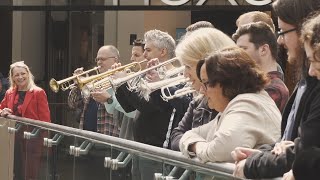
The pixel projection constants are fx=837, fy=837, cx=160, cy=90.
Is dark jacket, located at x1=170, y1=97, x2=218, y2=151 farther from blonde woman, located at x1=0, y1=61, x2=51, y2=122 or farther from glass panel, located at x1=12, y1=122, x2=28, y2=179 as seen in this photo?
blonde woman, located at x1=0, y1=61, x2=51, y2=122

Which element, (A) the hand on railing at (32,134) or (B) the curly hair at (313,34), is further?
(A) the hand on railing at (32,134)

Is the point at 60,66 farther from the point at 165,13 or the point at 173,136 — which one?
the point at 173,136

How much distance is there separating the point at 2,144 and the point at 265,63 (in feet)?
15.8

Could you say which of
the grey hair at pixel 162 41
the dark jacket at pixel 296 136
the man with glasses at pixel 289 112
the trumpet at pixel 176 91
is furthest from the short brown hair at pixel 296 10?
the grey hair at pixel 162 41

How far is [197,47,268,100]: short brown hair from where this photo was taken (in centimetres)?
413

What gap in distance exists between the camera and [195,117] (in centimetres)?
500

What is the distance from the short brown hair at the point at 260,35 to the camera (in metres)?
5.11

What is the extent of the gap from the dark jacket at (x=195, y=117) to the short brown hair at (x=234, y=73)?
2.40ft

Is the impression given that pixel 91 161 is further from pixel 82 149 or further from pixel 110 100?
pixel 110 100

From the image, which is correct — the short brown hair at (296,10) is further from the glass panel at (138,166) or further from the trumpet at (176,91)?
the trumpet at (176,91)

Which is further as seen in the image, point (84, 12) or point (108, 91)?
point (84, 12)

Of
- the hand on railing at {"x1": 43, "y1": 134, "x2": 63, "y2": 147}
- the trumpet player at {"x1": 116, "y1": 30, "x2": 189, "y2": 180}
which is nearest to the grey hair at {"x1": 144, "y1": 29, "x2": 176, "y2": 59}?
the trumpet player at {"x1": 116, "y1": 30, "x2": 189, "y2": 180}

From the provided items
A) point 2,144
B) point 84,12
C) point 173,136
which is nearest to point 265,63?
point 173,136

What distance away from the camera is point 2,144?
921 centimetres
